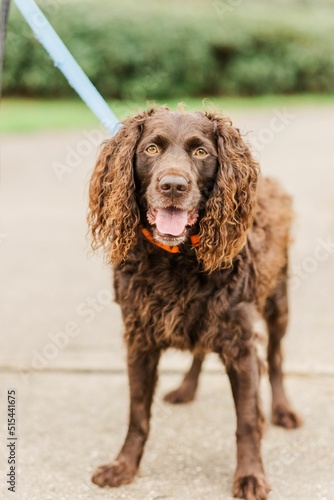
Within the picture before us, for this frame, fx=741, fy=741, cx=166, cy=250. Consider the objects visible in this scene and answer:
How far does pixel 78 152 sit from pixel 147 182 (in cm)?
911

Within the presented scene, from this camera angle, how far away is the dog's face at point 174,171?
10.7 feet

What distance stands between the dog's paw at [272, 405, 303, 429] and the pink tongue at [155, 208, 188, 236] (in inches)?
63.6

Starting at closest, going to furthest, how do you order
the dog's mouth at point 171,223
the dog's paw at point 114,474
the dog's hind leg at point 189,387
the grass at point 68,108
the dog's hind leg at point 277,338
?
the dog's mouth at point 171,223, the dog's paw at point 114,474, the dog's hind leg at point 277,338, the dog's hind leg at point 189,387, the grass at point 68,108

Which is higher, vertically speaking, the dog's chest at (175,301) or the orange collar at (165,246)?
the orange collar at (165,246)

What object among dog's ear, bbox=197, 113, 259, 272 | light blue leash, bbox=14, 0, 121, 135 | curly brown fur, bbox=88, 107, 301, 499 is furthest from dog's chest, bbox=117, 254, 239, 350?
light blue leash, bbox=14, 0, 121, 135

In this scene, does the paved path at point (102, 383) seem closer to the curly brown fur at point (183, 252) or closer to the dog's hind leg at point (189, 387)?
the dog's hind leg at point (189, 387)

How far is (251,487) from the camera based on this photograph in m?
3.61

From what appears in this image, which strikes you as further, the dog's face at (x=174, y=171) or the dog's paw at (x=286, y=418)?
the dog's paw at (x=286, y=418)

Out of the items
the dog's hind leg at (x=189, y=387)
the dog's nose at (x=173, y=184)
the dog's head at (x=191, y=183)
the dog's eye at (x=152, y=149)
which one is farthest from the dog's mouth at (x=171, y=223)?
the dog's hind leg at (x=189, y=387)

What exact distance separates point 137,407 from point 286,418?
1010mm

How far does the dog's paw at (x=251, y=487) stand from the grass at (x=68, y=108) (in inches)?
399

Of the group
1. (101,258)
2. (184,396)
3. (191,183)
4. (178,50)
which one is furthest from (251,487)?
(178,50)

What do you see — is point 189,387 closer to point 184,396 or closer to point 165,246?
point 184,396

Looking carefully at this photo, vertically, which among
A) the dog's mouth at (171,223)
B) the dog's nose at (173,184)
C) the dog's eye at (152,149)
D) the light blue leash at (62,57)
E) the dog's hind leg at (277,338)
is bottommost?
the dog's hind leg at (277,338)
